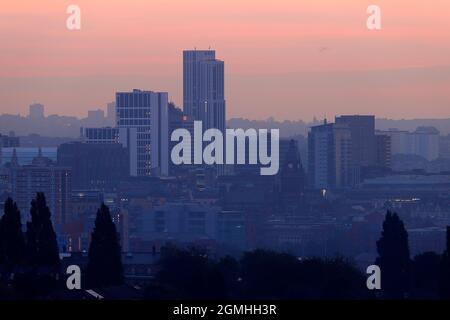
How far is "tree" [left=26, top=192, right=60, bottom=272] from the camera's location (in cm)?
1464

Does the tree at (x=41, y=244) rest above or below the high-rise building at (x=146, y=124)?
below

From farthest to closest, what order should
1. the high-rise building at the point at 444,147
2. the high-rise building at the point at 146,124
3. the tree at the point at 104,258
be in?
the high-rise building at the point at 444,147 < the high-rise building at the point at 146,124 < the tree at the point at 104,258

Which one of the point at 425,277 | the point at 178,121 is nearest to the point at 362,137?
the point at 178,121

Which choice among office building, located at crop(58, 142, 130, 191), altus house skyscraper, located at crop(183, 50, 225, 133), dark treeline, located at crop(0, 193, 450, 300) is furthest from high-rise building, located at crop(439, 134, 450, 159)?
dark treeline, located at crop(0, 193, 450, 300)

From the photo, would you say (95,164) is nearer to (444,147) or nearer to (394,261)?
(444,147)

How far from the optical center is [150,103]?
123ft

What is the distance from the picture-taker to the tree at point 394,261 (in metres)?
13.4

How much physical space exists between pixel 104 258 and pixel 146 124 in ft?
75.7

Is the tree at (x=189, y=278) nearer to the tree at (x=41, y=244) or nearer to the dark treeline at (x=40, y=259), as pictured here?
the dark treeline at (x=40, y=259)

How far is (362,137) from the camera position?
40.9 meters

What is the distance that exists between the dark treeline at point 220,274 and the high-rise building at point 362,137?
2119 centimetres

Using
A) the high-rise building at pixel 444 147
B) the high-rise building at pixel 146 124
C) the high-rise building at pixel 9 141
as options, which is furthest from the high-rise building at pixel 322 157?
the high-rise building at pixel 9 141
